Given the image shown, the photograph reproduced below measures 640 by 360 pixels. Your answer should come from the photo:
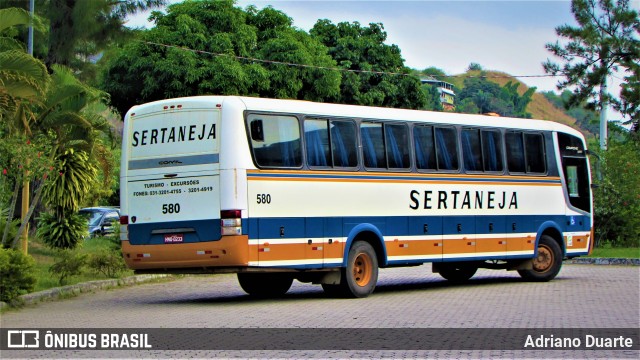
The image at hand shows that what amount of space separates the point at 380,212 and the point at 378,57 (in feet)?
159

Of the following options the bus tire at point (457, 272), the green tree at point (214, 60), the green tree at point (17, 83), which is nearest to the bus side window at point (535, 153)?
the bus tire at point (457, 272)

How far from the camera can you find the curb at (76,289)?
17.6 m

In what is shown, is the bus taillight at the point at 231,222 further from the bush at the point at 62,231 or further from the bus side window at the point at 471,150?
the bush at the point at 62,231

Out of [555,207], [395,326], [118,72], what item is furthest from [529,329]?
[118,72]

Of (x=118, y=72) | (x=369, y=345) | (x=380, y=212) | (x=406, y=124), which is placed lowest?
(x=369, y=345)

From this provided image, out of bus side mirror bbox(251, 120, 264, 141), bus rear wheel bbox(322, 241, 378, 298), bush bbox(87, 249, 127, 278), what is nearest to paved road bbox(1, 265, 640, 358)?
bus rear wheel bbox(322, 241, 378, 298)

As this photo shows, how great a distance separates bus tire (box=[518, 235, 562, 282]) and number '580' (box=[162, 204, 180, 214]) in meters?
9.07

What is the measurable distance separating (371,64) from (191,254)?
50.8 meters

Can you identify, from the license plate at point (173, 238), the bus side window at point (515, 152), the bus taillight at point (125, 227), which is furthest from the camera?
the bus side window at point (515, 152)

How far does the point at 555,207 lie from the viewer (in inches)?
957

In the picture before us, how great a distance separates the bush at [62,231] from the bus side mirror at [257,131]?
1135cm

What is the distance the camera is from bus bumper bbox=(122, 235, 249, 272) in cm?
1734

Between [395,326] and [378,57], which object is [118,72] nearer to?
[378,57]

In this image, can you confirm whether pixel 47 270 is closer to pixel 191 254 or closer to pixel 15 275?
pixel 15 275
